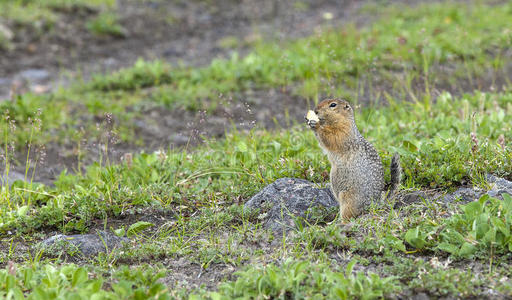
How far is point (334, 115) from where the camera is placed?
4.96 meters

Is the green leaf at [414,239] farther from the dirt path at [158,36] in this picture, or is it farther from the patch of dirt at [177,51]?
the dirt path at [158,36]

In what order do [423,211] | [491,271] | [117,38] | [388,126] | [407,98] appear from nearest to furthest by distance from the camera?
1. [491,271]
2. [423,211]
3. [388,126]
4. [407,98]
5. [117,38]

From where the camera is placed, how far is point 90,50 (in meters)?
12.6

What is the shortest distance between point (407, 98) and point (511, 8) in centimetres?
565

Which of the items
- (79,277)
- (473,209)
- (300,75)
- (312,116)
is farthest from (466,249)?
(300,75)

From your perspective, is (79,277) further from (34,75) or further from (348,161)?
(34,75)

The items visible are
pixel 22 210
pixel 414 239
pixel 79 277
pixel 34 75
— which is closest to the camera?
pixel 79 277

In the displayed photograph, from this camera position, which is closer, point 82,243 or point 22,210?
point 82,243

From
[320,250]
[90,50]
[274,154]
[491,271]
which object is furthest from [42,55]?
[491,271]

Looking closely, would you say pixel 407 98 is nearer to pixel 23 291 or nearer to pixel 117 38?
pixel 23 291

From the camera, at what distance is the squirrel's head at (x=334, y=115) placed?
16.2ft

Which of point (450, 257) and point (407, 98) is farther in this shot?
point (407, 98)

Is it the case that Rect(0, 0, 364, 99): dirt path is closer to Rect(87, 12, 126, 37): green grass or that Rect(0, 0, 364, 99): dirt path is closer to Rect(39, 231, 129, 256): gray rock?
Rect(87, 12, 126, 37): green grass

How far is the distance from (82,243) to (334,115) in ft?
7.79
